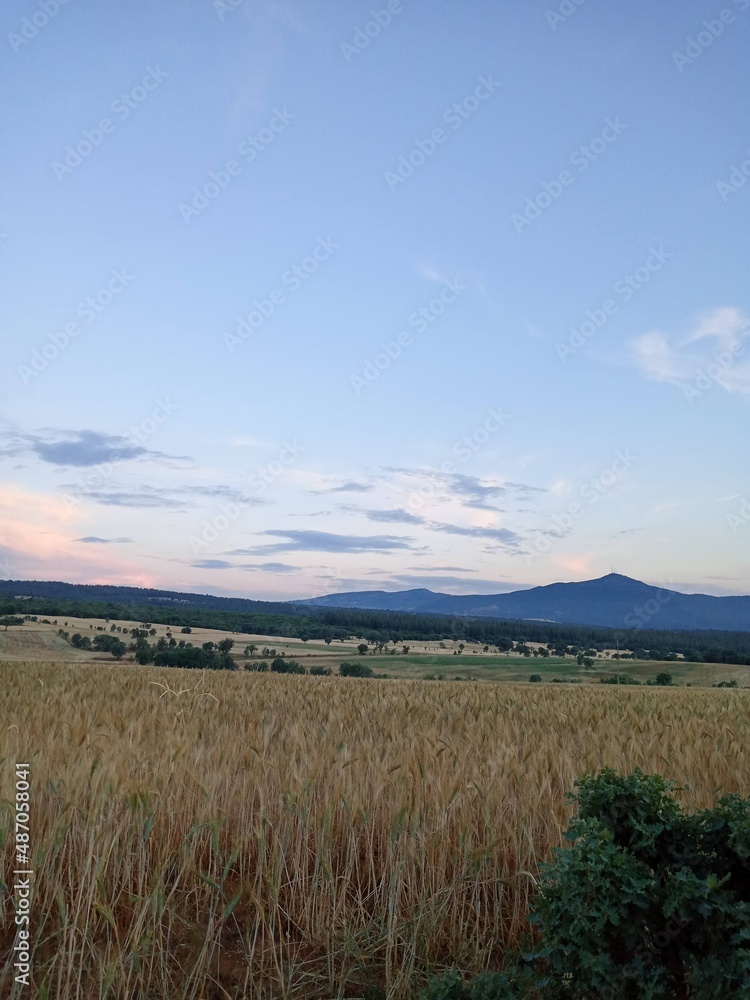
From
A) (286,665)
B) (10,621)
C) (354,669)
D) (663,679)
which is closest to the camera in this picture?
(354,669)

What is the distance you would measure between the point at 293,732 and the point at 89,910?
254cm

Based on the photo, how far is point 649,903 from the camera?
8.68 feet

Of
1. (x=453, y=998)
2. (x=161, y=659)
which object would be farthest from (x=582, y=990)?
(x=161, y=659)

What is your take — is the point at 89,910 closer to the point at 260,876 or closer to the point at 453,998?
the point at 260,876

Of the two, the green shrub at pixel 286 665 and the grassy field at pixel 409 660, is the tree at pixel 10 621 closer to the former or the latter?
the grassy field at pixel 409 660

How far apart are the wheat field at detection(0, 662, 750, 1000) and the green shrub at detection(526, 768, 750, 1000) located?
2.30 ft

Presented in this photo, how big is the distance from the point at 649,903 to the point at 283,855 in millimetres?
1883

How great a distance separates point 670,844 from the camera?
2.88 metres

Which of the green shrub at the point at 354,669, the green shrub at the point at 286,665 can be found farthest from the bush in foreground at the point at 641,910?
the green shrub at the point at 354,669

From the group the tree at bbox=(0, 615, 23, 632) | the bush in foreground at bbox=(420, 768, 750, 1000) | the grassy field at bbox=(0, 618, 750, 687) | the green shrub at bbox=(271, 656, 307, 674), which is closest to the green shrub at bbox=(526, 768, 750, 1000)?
the bush in foreground at bbox=(420, 768, 750, 1000)

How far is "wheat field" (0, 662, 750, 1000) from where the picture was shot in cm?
325

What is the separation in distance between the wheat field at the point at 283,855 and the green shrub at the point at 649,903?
70cm

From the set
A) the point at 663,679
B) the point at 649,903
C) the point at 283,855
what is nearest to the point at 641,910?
the point at 649,903

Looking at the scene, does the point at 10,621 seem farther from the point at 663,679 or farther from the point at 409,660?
the point at 663,679
